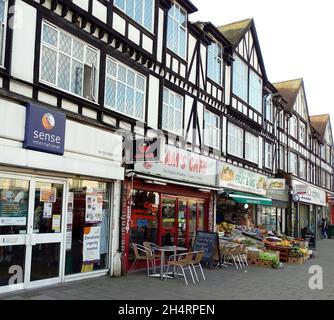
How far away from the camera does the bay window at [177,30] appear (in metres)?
14.1

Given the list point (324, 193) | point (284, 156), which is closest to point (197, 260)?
point (284, 156)

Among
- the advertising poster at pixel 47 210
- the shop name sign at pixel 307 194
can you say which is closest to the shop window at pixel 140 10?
the advertising poster at pixel 47 210

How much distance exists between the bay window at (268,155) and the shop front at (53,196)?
570 inches

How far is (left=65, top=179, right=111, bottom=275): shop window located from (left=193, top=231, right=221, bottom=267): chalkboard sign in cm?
358

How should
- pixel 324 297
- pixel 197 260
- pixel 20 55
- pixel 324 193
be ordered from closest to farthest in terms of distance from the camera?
pixel 20 55 → pixel 324 297 → pixel 197 260 → pixel 324 193

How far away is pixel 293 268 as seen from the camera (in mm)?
14727

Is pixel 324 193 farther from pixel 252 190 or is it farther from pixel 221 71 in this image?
pixel 221 71

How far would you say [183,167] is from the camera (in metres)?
14.1

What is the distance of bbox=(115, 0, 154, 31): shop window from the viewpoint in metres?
11.5

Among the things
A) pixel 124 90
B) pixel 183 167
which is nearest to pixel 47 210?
pixel 124 90

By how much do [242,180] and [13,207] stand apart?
12.9 metres

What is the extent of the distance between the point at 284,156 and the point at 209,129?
12.9m

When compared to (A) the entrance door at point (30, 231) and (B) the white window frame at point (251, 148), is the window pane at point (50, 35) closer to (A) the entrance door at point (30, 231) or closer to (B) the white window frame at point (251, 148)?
(A) the entrance door at point (30, 231)

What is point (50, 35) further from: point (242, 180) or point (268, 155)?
point (268, 155)
